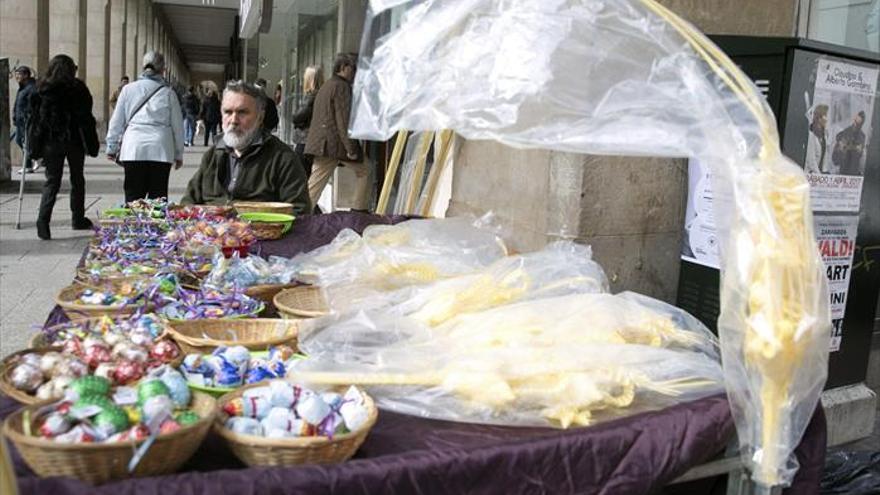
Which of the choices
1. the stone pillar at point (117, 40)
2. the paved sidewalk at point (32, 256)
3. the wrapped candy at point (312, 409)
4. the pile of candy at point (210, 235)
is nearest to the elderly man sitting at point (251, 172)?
the pile of candy at point (210, 235)

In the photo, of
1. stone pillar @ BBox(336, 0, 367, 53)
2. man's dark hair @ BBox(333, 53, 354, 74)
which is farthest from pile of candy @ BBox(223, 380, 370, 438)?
stone pillar @ BBox(336, 0, 367, 53)

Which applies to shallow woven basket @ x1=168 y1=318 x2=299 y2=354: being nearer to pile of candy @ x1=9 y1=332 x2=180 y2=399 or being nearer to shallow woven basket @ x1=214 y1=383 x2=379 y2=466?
pile of candy @ x1=9 y1=332 x2=180 y2=399

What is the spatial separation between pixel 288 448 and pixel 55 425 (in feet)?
1.36

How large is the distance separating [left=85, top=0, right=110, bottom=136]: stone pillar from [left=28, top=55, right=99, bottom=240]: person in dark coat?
14.5 m

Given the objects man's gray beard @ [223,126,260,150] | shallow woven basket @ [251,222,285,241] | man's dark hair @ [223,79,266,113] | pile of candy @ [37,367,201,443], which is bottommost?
pile of candy @ [37,367,201,443]

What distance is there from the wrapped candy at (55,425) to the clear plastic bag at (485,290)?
90 cm

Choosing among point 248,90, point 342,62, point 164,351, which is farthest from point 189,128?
point 164,351

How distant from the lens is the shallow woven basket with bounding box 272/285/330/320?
2.35 metres

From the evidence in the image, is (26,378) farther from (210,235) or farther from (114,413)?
(210,235)

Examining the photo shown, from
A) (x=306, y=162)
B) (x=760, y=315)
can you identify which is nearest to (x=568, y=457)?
(x=760, y=315)

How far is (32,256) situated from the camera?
6.78 meters

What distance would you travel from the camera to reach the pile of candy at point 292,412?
154 cm

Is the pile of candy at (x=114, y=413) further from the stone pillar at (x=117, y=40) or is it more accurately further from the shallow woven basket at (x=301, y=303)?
the stone pillar at (x=117, y=40)

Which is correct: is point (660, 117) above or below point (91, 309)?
above
